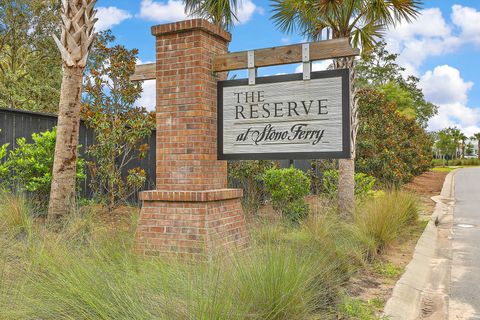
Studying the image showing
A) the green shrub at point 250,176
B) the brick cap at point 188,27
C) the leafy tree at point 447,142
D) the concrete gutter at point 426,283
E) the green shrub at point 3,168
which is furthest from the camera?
the leafy tree at point 447,142

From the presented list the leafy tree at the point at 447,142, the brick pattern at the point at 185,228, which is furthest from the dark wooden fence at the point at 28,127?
the leafy tree at the point at 447,142

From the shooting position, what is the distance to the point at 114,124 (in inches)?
413

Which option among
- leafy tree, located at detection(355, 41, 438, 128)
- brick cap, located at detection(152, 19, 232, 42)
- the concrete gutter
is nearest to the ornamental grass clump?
the concrete gutter

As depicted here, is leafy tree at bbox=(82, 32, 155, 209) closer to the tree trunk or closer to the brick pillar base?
the tree trunk

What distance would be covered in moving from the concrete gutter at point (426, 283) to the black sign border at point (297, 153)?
67.6 inches

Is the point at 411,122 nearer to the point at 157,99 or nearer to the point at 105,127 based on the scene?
the point at 105,127

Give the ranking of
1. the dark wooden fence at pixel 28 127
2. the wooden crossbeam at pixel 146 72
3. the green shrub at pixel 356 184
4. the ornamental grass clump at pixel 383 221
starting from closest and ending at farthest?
the wooden crossbeam at pixel 146 72
the ornamental grass clump at pixel 383 221
the dark wooden fence at pixel 28 127
the green shrub at pixel 356 184

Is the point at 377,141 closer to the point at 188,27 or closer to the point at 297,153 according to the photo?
the point at 297,153

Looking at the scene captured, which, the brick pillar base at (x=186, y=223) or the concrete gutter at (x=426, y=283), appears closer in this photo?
the concrete gutter at (x=426, y=283)

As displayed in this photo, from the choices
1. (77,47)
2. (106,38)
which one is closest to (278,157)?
(77,47)

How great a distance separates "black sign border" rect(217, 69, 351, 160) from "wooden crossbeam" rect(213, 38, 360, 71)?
0.61 feet

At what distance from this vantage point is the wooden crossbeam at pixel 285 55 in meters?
5.52

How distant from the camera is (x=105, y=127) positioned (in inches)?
405

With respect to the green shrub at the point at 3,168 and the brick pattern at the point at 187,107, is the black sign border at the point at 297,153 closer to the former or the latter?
the brick pattern at the point at 187,107
